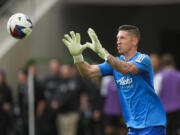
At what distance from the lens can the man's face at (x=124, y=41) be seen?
24.0 feet

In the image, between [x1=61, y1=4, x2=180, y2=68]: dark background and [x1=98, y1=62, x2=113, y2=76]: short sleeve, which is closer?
[x1=98, y1=62, x2=113, y2=76]: short sleeve

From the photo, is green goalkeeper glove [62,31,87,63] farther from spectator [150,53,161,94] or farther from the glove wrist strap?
spectator [150,53,161,94]

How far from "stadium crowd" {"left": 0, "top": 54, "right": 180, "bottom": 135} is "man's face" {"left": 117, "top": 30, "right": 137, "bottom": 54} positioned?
5395 millimetres

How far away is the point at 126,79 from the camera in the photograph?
727cm

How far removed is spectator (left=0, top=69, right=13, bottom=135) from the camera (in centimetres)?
1334

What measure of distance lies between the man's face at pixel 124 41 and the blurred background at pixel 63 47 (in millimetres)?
4750

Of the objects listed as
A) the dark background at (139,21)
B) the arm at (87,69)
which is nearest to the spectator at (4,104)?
the dark background at (139,21)

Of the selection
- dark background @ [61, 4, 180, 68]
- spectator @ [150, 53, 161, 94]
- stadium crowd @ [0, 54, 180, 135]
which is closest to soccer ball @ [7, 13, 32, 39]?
spectator @ [150, 53, 161, 94]

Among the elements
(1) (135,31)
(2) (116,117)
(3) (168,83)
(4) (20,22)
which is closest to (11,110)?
(2) (116,117)

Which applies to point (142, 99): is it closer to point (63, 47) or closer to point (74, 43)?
point (74, 43)

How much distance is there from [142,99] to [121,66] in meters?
0.60

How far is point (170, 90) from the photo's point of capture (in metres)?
11.9

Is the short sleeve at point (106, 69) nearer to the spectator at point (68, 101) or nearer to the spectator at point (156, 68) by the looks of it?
the spectator at point (156, 68)

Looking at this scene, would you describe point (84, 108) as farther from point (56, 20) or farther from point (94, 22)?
point (94, 22)
